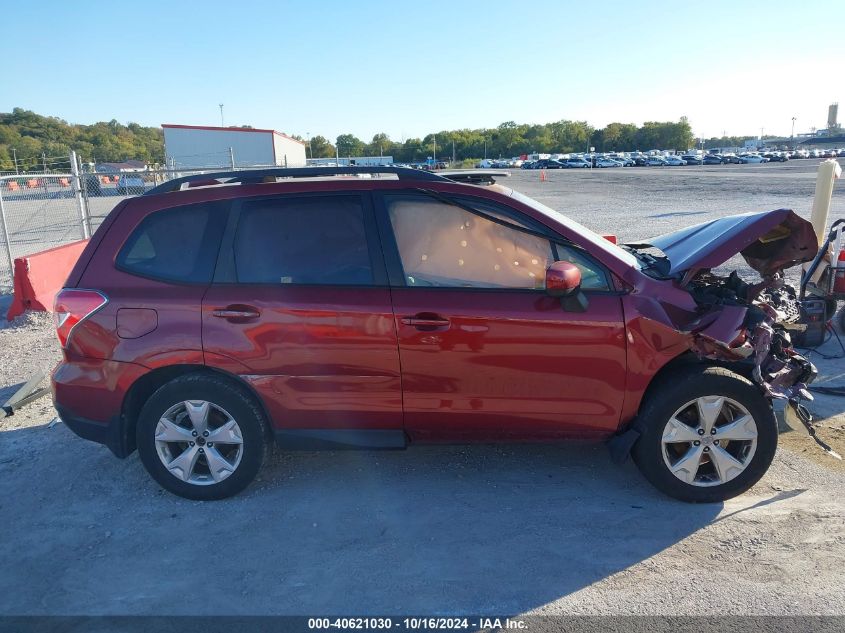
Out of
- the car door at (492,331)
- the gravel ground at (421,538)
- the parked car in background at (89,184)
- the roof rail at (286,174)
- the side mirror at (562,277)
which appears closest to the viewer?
the gravel ground at (421,538)

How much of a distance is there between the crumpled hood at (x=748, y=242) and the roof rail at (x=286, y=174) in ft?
5.34

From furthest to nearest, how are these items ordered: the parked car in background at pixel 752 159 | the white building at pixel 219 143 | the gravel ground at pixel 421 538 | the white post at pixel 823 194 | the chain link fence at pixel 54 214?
the parked car in background at pixel 752 159
the white building at pixel 219 143
the chain link fence at pixel 54 214
the white post at pixel 823 194
the gravel ground at pixel 421 538

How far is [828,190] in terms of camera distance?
7062 mm

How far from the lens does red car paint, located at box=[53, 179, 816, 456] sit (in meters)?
3.68

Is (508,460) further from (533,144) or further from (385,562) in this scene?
(533,144)

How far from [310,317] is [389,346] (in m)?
0.49

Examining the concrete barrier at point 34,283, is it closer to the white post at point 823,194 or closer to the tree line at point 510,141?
the white post at point 823,194

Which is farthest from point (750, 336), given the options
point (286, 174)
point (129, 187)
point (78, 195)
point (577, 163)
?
point (577, 163)

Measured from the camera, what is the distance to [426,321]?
3.69 m

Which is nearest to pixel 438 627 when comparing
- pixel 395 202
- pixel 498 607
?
pixel 498 607

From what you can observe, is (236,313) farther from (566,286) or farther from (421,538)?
(566,286)

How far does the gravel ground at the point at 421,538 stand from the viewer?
3066 mm

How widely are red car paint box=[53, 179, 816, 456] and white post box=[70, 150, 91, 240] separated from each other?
8758 mm

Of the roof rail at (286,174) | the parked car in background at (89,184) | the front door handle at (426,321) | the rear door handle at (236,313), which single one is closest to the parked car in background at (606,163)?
the parked car in background at (89,184)
